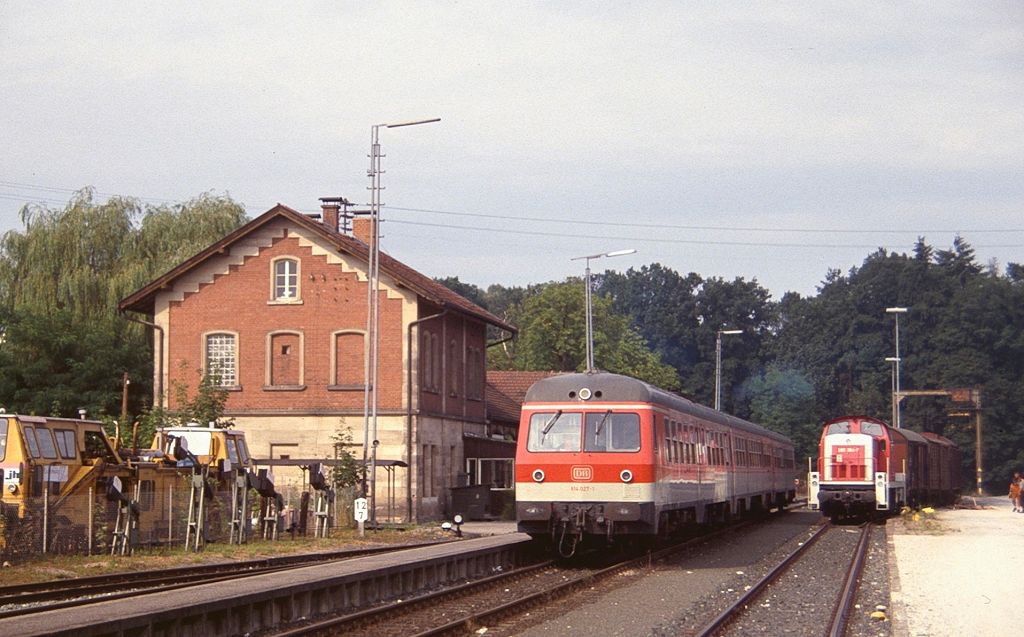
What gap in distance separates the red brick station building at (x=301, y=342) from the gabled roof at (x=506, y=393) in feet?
27.8

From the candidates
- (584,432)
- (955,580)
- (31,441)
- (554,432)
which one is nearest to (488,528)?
(554,432)

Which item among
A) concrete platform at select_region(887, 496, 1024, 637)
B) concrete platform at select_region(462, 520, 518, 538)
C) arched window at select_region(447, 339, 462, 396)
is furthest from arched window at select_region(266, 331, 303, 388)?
concrete platform at select_region(887, 496, 1024, 637)

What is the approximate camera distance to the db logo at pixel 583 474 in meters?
22.8

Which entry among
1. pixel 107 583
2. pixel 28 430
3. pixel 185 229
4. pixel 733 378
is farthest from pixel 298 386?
pixel 733 378

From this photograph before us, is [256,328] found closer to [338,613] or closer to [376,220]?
[376,220]

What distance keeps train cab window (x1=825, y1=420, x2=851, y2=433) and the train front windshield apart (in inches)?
801

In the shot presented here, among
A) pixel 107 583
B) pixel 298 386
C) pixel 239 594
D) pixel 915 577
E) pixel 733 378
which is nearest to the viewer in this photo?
pixel 239 594

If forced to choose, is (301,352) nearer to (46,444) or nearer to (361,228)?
(361,228)

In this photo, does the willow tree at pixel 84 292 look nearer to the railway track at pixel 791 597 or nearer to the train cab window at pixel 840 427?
the train cab window at pixel 840 427

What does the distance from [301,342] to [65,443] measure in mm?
15891

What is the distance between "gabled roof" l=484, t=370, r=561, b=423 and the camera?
52.2 m

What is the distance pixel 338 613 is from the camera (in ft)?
57.5

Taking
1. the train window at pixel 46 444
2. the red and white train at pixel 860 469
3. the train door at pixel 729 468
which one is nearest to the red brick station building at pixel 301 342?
the train door at pixel 729 468

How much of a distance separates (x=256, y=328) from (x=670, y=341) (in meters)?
67.8
